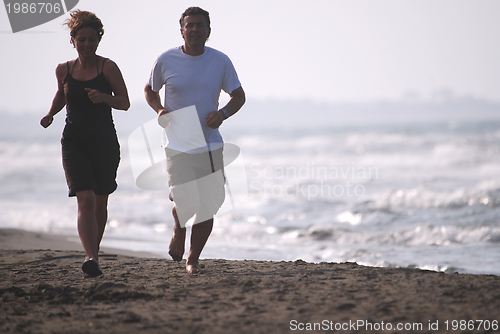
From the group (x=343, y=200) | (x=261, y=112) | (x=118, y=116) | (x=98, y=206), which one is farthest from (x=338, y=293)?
(x=261, y=112)

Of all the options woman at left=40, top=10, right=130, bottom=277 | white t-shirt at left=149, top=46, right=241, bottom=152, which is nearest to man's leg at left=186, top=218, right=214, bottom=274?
white t-shirt at left=149, top=46, right=241, bottom=152

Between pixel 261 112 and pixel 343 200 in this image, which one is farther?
pixel 261 112

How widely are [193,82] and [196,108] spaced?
0.18 meters

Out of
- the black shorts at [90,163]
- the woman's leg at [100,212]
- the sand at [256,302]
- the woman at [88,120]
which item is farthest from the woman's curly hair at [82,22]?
the sand at [256,302]

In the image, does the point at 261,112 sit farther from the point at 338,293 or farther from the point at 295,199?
the point at 338,293

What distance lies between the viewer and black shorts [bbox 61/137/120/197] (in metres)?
3.52

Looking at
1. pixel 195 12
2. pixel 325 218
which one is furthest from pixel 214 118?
pixel 325 218

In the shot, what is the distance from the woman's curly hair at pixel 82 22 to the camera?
354 cm

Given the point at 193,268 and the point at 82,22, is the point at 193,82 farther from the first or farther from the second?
the point at 193,268

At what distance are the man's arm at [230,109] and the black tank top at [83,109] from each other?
76cm

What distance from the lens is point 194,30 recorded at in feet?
11.7

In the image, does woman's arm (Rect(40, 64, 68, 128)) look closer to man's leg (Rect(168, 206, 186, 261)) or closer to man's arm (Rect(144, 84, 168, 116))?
man's arm (Rect(144, 84, 168, 116))

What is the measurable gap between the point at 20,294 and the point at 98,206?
865 mm

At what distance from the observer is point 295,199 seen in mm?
10648
